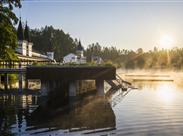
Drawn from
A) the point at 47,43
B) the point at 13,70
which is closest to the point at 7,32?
the point at 13,70

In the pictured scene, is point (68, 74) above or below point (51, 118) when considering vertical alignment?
above

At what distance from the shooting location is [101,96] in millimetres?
44625

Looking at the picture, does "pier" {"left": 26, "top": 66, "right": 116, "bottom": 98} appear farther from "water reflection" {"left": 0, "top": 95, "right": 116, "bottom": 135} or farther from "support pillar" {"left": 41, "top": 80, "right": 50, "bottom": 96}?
"water reflection" {"left": 0, "top": 95, "right": 116, "bottom": 135}

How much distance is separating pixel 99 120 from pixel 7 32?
20.0 metres

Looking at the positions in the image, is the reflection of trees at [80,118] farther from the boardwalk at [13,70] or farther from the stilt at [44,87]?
the boardwalk at [13,70]

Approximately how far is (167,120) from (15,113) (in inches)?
488

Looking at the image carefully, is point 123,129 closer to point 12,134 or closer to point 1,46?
point 12,134

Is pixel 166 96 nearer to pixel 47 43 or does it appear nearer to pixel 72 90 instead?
pixel 72 90

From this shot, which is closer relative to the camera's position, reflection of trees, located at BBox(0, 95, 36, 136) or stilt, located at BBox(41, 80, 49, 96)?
reflection of trees, located at BBox(0, 95, 36, 136)

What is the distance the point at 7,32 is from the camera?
4353cm

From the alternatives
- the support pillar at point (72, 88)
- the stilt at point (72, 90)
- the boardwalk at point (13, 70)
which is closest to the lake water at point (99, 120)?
the stilt at point (72, 90)

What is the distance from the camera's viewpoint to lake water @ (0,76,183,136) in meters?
23.8

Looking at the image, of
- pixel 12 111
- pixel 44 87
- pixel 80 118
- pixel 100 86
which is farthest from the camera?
pixel 100 86

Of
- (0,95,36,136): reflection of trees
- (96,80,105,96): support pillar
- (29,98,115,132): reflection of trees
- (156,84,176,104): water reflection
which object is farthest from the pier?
(156,84,176,104): water reflection
